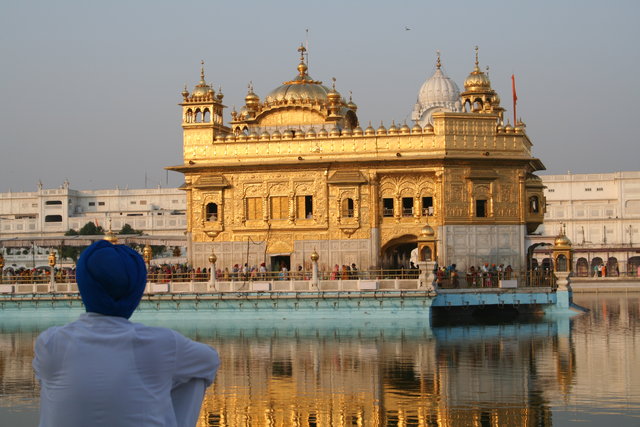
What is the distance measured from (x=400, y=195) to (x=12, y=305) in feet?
43.8

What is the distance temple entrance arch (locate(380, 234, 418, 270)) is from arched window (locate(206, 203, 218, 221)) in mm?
6187

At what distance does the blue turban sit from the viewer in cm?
427

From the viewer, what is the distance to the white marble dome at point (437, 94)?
71312 mm

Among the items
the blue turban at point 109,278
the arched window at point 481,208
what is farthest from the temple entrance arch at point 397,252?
the blue turban at point 109,278

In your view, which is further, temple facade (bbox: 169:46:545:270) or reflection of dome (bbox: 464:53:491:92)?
reflection of dome (bbox: 464:53:491:92)

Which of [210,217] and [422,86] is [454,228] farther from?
[422,86]

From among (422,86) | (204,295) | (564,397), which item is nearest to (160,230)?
(422,86)

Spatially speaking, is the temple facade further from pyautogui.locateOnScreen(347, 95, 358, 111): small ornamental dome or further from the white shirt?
the white shirt

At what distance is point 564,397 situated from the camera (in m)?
15.9

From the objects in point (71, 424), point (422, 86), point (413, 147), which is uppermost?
point (422, 86)

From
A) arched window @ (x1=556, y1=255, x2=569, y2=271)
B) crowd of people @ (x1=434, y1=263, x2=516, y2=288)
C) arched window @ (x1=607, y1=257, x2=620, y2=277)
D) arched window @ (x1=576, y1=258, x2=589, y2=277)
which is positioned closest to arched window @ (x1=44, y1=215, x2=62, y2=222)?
arched window @ (x1=576, y1=258, x2=589, y2=277)

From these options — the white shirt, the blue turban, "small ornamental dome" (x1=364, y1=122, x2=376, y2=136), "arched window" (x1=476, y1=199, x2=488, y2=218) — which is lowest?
the white shirt

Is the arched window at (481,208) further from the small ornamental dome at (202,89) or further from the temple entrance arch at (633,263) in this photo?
the temple entrance arch at (633,263)

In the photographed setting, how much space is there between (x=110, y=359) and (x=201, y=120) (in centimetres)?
3298
